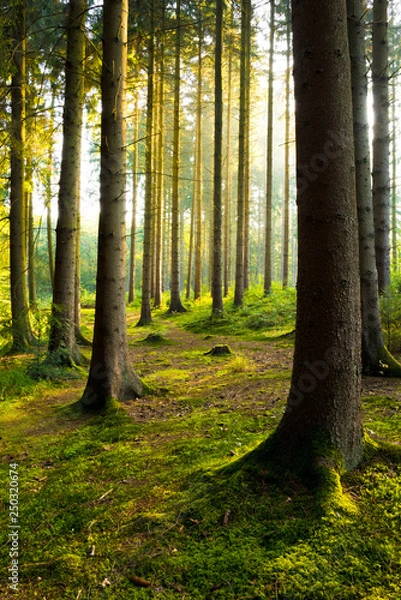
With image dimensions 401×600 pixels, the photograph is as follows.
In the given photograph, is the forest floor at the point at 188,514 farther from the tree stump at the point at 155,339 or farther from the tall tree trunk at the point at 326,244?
the tree stump at the point at 155,339

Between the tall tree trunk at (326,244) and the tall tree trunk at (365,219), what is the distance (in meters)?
3.15

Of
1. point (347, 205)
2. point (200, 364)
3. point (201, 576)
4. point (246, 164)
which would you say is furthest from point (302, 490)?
point (246, 164)

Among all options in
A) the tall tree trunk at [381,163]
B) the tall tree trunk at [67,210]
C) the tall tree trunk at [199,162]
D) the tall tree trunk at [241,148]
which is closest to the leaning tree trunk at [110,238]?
the tall tree trunk at [67,210]

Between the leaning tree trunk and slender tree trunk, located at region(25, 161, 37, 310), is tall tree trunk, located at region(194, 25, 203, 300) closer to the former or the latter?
slender tree trunk, located at region(25, 161, 37, 310)

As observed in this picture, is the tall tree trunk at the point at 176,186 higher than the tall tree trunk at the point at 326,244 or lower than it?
higher

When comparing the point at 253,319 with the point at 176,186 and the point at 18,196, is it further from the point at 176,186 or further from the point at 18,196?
the point at 18,196

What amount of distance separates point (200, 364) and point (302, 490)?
5794 mm

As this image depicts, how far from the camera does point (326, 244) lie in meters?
2.63

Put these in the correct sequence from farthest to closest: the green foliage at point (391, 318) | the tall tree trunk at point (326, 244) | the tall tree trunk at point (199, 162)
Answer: the tall tree trunk at point (199, 162)
the green foliage at point (391, 318)
the tall tree trunk at point (326, 244)

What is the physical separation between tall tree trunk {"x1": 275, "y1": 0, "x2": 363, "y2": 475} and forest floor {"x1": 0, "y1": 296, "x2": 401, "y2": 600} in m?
0.38

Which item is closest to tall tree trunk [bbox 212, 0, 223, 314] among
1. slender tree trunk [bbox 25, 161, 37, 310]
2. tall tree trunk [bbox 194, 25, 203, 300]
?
tall tree trunk [bbox 194, 25, 203, 300]

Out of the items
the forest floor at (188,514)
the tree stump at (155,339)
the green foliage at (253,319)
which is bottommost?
the forest floor at (188,514)

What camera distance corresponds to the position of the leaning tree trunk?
549 cm

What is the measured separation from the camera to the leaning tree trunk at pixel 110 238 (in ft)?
18.0
